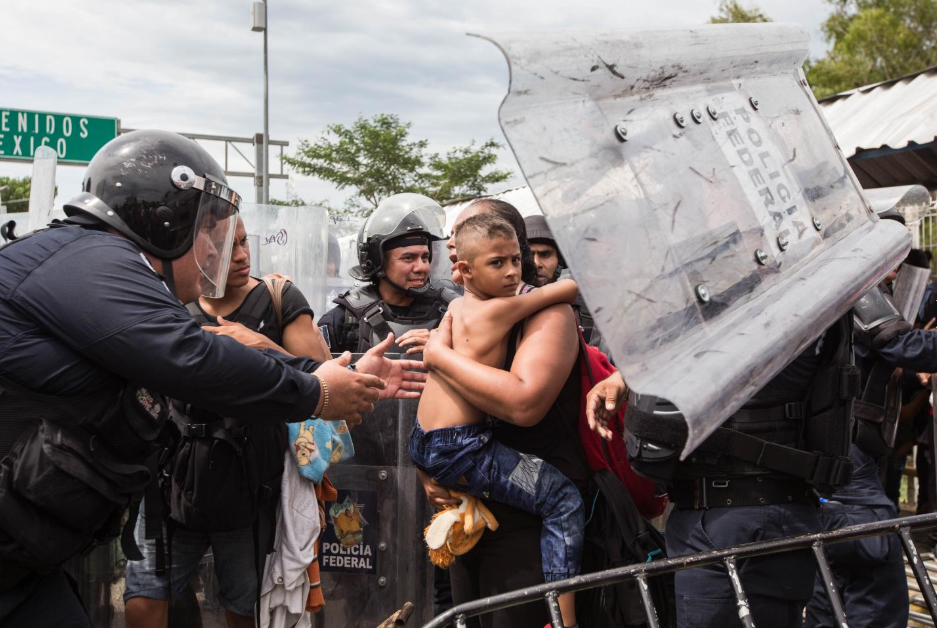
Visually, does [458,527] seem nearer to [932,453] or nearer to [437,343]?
[437,343]

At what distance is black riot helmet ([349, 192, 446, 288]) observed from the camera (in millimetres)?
4859

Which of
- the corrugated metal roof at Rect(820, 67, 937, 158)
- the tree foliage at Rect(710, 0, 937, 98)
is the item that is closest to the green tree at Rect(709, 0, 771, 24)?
the tree foliage at Rect(710, 0, 937, 98)

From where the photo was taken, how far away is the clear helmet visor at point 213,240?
2629mm

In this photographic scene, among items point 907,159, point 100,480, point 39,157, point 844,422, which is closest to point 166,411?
point 100,480

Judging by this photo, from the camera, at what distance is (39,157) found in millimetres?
6641

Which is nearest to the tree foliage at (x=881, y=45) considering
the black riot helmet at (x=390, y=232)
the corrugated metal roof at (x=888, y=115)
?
the corrugated metal roof at (x=888, y=115)

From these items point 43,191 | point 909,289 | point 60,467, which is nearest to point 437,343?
point 60,467

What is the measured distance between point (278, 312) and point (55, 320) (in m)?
1.65

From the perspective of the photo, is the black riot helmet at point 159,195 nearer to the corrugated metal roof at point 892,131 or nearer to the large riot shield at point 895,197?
the large riot shield at point 895,197

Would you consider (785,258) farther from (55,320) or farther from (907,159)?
(907,159)

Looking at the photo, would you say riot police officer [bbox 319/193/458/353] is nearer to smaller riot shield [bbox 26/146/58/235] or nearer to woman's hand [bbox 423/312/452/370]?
woman's hand [bbox 423/312/452/370]

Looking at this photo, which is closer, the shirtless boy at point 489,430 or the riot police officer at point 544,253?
the shirtless boy at point 489,430

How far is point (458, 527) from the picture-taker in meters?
2.71

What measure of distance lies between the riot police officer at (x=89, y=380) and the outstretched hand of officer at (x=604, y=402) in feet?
2.72
